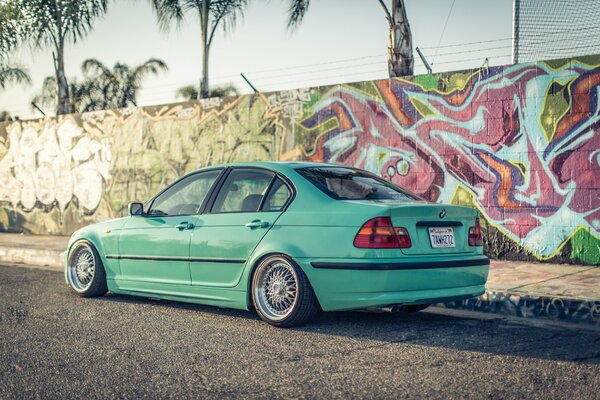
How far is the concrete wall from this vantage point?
29.3 ft

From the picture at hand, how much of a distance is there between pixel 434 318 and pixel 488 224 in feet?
12.6

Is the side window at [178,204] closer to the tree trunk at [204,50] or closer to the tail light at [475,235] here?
the tail light at [475,235]

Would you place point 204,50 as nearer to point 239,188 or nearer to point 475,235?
point 239,188

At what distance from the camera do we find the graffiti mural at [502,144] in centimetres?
888

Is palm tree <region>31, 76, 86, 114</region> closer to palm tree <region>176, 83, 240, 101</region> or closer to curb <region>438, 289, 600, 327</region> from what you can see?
palm tree <region>176, 83, 240, 101</region>

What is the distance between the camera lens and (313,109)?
1139 cm

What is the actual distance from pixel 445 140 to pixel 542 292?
3.75 metres

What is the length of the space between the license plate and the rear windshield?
1.63 ft

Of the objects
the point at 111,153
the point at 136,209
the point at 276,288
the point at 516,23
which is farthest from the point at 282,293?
the point at 111,153

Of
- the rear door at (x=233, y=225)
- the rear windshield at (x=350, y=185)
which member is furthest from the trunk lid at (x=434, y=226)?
the rear door at (x=233, y=225)

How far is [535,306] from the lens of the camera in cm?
640

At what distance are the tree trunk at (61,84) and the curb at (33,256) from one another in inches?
237

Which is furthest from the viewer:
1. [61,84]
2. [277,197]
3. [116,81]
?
[116,81]

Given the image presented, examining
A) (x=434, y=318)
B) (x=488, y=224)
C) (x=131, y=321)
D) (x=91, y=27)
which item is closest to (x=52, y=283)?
(x=131, y=321)
